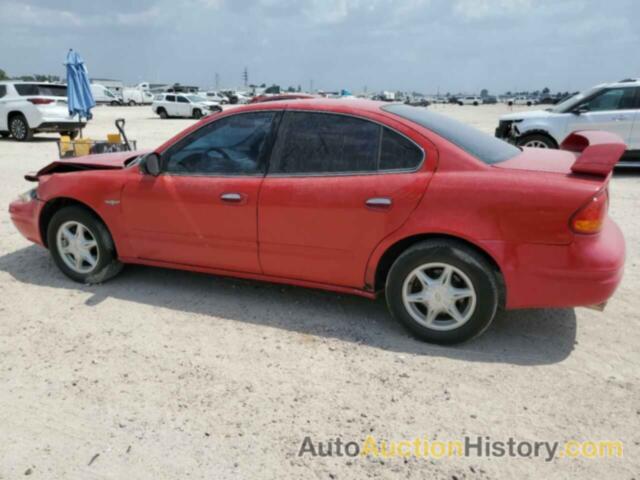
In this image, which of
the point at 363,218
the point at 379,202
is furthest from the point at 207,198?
the point at 379,202

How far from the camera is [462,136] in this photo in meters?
3.53

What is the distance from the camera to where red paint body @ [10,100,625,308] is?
3004 millimetres

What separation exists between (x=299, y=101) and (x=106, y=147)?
4.85 meters

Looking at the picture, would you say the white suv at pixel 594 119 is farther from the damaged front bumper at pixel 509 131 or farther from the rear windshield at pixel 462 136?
the rear windshield at pixel 462 136

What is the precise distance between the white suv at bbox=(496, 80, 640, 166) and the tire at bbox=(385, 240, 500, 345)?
787 cm

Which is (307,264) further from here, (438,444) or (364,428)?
(438,444)

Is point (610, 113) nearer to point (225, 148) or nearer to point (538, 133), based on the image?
point (538, 133)

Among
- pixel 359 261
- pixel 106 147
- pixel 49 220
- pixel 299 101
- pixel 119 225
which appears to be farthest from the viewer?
pixel 106 147

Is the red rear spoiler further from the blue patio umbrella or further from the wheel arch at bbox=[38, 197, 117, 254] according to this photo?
the blue patio umbrella

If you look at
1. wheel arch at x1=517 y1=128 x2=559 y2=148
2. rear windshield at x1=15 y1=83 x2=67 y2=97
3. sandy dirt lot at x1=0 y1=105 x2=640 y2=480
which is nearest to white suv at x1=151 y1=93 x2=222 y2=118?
rear windshield at x1=15 y1=83 x2=67 y2=97

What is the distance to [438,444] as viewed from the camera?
8.20 feet

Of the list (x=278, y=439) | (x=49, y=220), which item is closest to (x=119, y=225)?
(x=49, y=220)

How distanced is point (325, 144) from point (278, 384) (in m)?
1.62

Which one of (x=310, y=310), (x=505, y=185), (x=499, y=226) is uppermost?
(x=505, y=185)
